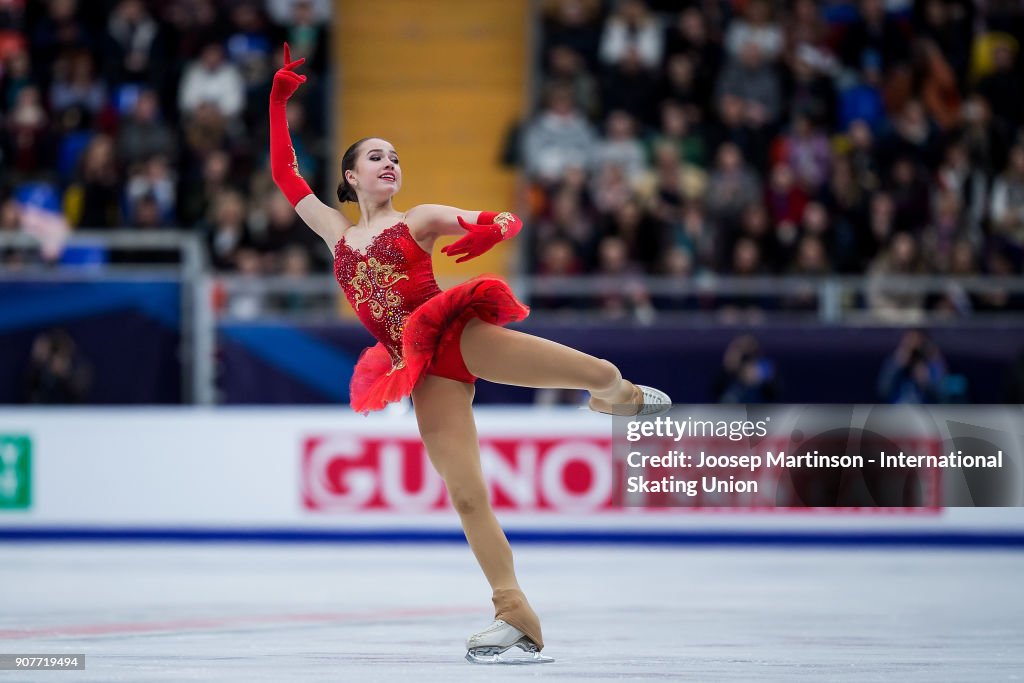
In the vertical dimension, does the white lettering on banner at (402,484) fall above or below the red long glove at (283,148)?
below

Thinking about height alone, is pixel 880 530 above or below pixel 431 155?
below

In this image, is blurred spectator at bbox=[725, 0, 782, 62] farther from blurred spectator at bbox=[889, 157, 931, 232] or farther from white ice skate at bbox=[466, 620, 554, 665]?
white ice skate at bbox=[466, 620, 554, 665]

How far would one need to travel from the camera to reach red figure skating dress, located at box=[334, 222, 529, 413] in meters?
4.73

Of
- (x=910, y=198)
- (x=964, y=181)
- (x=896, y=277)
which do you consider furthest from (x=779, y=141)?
(x=896, y=277)

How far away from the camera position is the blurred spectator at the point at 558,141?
1217 cm

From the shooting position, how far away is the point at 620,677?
4.32 m

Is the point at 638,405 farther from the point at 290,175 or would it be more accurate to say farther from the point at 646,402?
the point at 290,175

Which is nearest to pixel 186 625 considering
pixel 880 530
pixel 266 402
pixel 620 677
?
pixel 620 677

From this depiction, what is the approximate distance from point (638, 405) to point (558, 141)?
293 inches

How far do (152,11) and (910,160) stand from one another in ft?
22.6

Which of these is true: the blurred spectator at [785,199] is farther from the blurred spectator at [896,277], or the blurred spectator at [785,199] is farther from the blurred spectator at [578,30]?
the blurred spectator at [578,30]

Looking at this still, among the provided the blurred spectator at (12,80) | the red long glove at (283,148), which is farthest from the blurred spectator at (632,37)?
the red long glove at (283,148)

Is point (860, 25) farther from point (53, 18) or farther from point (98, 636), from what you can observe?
point (98, 636)

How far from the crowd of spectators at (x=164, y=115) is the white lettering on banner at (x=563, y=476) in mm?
2507
